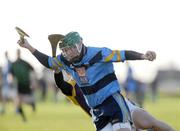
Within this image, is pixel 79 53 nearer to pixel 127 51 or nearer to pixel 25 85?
pixel 127 51

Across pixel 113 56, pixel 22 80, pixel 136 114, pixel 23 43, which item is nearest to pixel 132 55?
pixel 113 56

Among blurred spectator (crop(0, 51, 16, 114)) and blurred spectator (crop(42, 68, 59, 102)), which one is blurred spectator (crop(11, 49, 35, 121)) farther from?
blurred spectator (crop(42, 68, 59, 102))

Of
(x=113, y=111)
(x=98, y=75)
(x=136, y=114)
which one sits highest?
(x=98, y=75)

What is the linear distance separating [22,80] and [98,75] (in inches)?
656

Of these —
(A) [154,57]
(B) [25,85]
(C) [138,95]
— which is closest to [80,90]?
(A) [154,57]

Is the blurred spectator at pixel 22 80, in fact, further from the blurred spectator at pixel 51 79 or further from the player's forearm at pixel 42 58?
the blurred spectator at pixel 51 79

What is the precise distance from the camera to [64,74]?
41.4 ft

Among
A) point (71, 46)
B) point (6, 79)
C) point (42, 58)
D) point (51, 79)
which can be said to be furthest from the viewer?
point (51, 79)

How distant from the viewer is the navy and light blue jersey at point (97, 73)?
38.1 feet

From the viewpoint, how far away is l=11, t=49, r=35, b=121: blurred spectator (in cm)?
2730

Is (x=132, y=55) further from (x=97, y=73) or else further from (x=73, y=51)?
(x=73, y=51)

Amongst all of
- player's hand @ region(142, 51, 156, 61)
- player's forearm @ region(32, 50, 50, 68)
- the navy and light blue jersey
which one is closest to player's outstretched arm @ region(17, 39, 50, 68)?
player's forearm @ region(32, 50, 50, 68)

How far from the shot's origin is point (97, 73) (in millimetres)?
11688

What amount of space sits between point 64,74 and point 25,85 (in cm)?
1592
